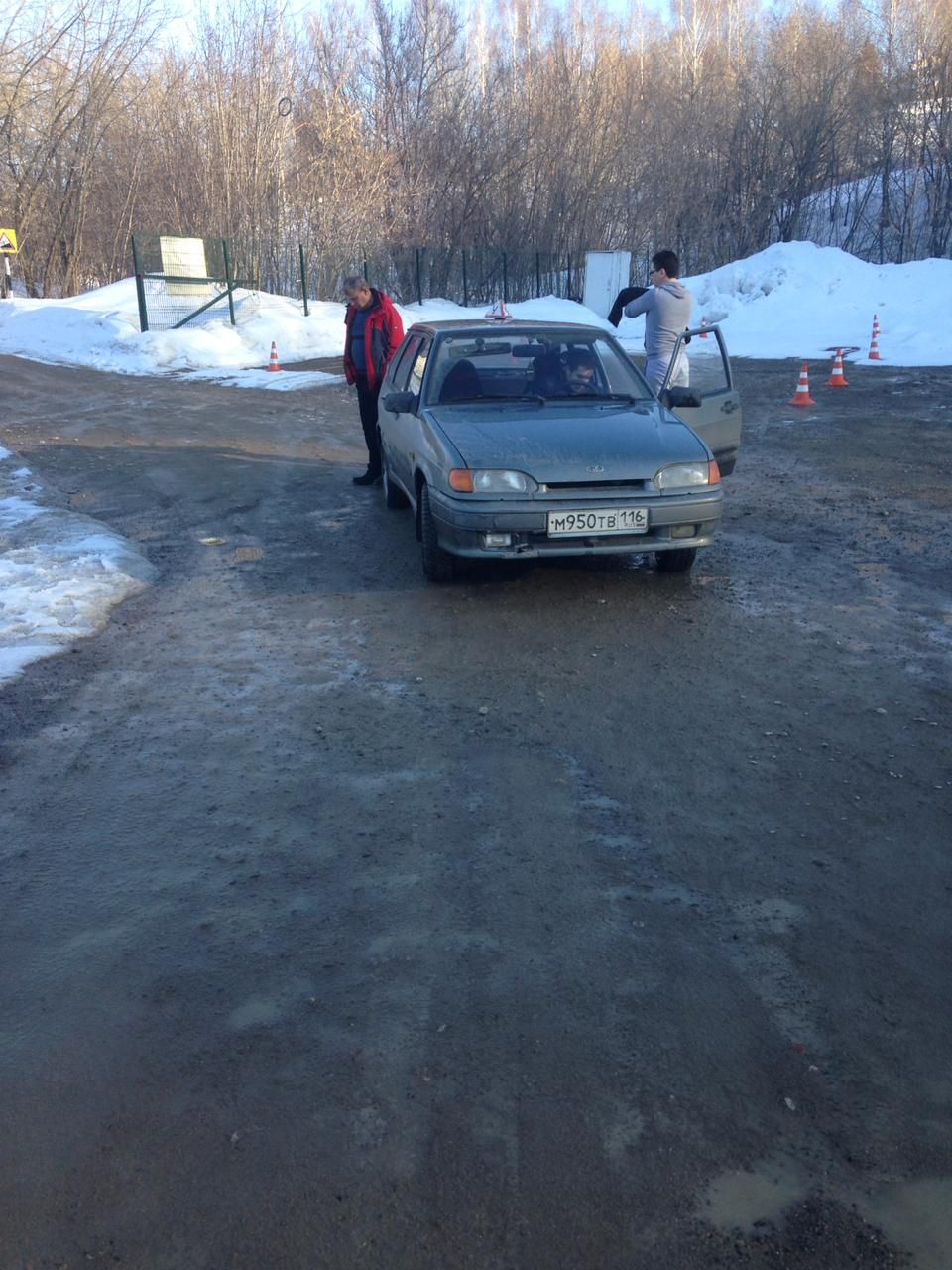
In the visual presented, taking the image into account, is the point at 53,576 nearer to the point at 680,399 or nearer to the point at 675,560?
the point at 675,560

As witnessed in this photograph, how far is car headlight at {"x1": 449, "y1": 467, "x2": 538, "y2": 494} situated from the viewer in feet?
20.5

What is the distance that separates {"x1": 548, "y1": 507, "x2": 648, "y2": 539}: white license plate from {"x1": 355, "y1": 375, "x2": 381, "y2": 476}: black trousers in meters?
4.03

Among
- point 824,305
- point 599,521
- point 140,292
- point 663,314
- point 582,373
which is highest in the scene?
point 140,292

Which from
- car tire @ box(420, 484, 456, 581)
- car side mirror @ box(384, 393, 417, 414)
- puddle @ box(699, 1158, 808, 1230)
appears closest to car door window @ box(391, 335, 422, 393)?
car side mirror @ box(384, 393, 417, 414)

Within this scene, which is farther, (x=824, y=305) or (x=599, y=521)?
(x=824, y=305)

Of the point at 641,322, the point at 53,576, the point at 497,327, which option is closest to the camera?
the point at 53,576

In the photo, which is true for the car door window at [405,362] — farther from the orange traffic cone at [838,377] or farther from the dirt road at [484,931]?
the orange traffic cone at [838,377]

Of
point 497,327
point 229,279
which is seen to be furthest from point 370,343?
point 229,279

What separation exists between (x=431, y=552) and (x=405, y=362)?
2613mm

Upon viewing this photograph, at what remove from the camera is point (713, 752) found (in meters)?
4.54

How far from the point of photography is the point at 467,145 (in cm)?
3738

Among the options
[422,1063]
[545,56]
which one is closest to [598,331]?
[422,1063]

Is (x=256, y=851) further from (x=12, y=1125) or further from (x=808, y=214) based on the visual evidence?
(x=808, y=214)

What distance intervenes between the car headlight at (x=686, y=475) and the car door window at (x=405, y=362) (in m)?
2.77
